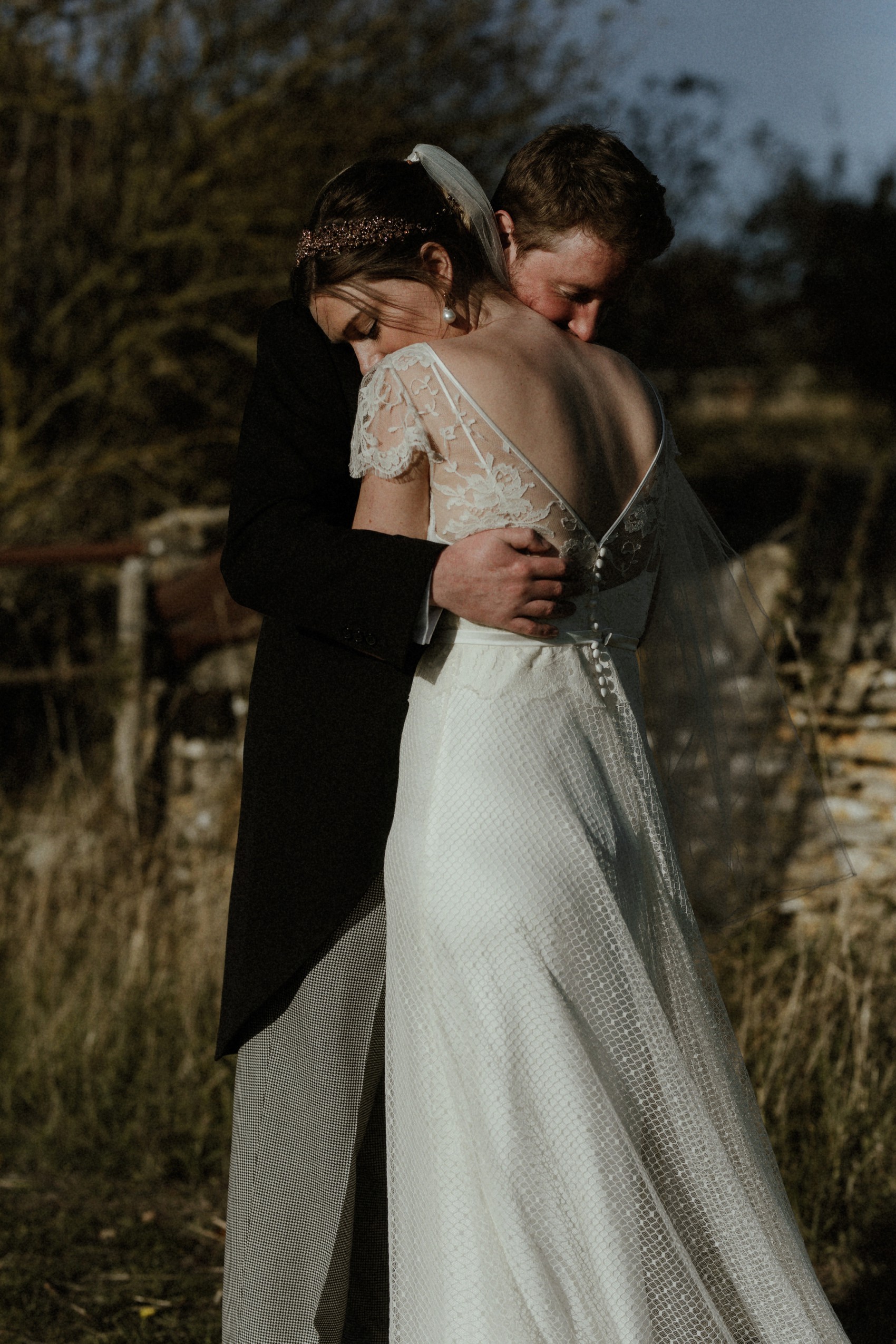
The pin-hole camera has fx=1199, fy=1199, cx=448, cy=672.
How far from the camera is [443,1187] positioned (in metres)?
1.66

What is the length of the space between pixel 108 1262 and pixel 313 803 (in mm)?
1773

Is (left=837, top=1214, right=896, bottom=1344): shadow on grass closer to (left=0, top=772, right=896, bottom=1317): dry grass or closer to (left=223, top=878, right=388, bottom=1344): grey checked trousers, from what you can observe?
(left=0, top=772, right=896, bottom=1317): dry grass

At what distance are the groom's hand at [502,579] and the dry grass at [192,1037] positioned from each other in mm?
2006

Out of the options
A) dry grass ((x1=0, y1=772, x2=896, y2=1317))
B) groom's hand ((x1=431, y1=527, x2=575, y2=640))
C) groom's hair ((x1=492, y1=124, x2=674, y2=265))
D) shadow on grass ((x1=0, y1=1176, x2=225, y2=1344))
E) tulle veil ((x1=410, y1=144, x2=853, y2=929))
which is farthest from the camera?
dry grass ((x1=0, y1=772, x2=896, y2=1317))

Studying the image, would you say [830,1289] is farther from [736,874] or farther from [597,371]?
[597,371]

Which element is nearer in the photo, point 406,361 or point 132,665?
point 406,361

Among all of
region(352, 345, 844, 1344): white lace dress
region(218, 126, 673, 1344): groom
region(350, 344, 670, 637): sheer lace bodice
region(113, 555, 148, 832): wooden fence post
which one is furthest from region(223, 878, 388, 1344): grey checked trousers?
region(113, 555, 148, 832): wooden fence post

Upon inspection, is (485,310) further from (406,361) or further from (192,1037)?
(192,1037)

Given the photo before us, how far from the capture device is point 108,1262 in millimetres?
3023

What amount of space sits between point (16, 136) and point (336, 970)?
7.93 meters

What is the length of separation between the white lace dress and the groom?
5.0 inches

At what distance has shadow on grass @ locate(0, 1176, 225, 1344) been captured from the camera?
8.93 ft
